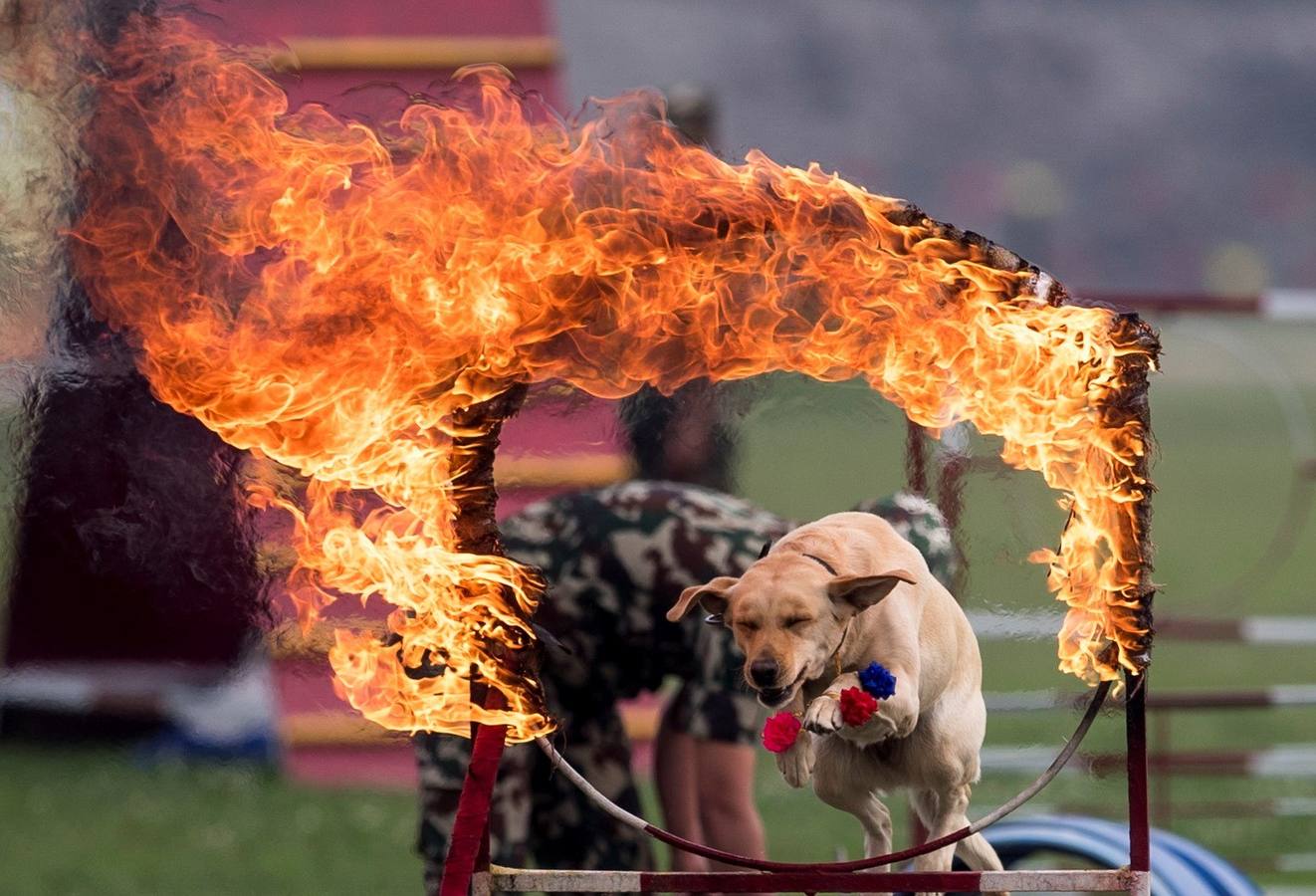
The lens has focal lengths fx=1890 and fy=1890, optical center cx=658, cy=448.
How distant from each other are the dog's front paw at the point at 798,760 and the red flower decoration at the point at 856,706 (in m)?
0.13

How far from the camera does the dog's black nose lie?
109 inches

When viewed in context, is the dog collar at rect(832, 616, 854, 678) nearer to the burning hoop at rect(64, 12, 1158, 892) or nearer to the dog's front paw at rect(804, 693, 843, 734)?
the dog's front paw at rect(804, 693, 843, 734)

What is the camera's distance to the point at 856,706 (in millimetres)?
2754

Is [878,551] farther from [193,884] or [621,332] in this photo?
[193,884]

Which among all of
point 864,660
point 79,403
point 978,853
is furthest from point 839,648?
point 79,403

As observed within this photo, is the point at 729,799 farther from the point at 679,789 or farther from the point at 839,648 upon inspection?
the point at 839,648

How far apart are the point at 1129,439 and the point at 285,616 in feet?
4.60

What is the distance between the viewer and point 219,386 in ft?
10.1

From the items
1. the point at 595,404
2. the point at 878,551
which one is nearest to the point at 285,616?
the point at 595,404

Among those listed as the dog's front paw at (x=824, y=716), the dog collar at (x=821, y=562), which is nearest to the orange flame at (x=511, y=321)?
the dog collar at (x=821, y=562)

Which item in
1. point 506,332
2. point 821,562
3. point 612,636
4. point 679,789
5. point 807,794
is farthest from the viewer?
point 807,794

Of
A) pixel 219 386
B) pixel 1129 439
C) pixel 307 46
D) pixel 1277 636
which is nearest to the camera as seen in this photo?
pixel 1129 439

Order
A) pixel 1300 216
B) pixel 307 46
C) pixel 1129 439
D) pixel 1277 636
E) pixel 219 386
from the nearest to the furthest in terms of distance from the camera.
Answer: pixel 1129 439, pixel 219 386, pixel 1277 636, pixel 307 46, pixel 1300 216

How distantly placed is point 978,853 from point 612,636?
1061 millimetres
